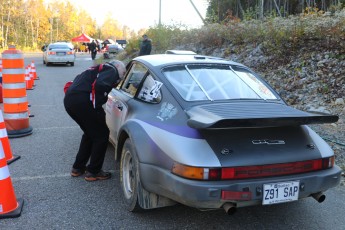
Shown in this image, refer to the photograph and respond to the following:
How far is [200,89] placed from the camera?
142 inches

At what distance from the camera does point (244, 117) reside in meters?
2.78

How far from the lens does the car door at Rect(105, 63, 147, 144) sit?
13.6 feet

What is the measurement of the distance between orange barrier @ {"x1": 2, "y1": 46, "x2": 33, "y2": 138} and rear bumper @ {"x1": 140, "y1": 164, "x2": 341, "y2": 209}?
4.12 m

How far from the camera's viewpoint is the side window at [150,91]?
3597mm

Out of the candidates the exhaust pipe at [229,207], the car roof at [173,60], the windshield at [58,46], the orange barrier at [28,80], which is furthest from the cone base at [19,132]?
the windshield at [58,46]

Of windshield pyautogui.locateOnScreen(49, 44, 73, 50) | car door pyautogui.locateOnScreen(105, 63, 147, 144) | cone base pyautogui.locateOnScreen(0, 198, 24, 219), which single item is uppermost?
windshield pyautogui.locateOnScreen(49, 44, 73, 50)

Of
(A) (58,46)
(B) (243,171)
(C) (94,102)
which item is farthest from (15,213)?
(A) (58,46)

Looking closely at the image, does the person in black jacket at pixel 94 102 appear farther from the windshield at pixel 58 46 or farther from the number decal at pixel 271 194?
the windshield at pixel 58 46

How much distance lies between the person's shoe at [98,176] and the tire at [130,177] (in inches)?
24.3

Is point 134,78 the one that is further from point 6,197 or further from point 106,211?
point 6,197

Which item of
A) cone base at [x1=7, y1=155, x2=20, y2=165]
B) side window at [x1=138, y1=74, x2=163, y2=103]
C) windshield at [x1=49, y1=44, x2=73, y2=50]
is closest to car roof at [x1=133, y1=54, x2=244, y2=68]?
side window at [x1=138, y1=74, x2=163, y2=103]

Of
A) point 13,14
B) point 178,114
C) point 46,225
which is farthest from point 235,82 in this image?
point 13,14

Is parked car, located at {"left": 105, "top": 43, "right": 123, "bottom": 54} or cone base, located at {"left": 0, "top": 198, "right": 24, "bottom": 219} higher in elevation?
parked car, located at {"left": 105, "top": 43, "right": 123, "bottom": 54}

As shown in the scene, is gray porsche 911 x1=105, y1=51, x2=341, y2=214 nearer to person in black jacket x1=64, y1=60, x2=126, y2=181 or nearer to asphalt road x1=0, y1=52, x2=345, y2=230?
asphalt road x1=0, y1=52, x2=345, y2=230
